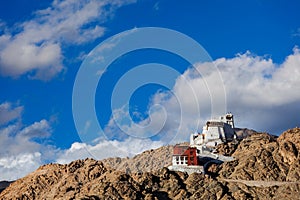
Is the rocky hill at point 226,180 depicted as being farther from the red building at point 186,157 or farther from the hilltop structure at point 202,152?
the red building at point 186,157

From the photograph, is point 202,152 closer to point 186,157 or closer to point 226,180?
point 186,157

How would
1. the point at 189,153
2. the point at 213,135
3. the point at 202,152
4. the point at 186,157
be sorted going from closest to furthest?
the point at 186,157 < the point at 189,153 < the point at 202,152 < the point at 213,135

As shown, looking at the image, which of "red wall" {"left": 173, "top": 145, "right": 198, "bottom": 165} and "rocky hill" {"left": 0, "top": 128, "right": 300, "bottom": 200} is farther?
"red wall" {"left": 173, "top": 145, "right": 198, "bottom": 165}

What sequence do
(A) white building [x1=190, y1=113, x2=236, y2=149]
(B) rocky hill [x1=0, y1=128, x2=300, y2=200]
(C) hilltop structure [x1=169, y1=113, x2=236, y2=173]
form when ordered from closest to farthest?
(B) rocky hill [x1=0, y1=128, x2=300, y2=200]
(C) hilltop structure [x1=169, y1=113, x2=236, y2=173]
(A) white building [x1=190, y1=113, x2=236, y2=149]

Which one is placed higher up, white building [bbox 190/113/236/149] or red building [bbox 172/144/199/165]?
white building [bbox 190/113/236/149]

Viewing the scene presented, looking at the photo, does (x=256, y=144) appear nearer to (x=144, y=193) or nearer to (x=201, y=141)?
(x=201, y=141)

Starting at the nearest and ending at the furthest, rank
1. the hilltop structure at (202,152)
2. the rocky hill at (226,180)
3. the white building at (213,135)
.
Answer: the rocky hill at (226,180) → the hilltop structure at (202,152) → the white building at (213,135)

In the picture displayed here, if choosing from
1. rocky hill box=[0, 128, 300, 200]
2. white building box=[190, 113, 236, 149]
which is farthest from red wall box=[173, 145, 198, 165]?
white building box=[190, 113, 236, 149]

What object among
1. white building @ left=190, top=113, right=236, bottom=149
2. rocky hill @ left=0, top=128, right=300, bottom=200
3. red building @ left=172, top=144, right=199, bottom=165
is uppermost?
white building @ left=190, top=113, right=236, bottom=149

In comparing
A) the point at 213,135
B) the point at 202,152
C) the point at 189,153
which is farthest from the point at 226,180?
the point at 213,135

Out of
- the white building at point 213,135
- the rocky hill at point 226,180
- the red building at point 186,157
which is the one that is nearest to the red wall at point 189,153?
the red building at point 186,157

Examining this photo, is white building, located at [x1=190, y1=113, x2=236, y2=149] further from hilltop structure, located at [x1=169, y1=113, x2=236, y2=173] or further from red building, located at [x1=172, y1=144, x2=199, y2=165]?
red building, located at [x1=172, y1=144, x2=199, y2=165]

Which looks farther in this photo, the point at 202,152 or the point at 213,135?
the point at 213,135

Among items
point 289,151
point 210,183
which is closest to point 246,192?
point 210,183
